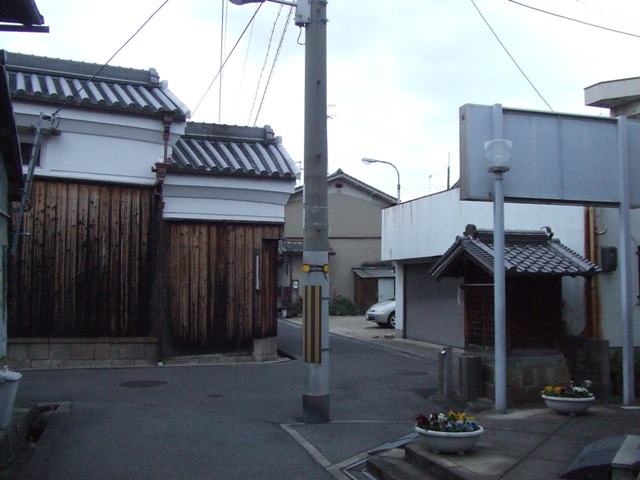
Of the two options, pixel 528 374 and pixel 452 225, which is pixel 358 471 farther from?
pixel 452 225

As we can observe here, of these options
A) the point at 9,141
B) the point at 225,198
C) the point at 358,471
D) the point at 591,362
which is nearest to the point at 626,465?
the point at 358,471

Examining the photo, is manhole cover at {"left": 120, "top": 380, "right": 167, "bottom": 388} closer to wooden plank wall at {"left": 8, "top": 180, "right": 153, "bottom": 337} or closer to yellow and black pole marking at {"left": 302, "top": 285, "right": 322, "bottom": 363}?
wooden plank wall at {"left": 8, "top": 180, "right": 153, "bottom": 337}

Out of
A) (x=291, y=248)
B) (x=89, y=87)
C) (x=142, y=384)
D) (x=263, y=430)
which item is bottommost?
(x=263, y=430)

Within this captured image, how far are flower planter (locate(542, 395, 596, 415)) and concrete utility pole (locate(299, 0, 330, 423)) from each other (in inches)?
121

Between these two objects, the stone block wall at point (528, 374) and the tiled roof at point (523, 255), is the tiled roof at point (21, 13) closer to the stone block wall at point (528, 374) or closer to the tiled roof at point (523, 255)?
the tiled roof at point (523, 255)

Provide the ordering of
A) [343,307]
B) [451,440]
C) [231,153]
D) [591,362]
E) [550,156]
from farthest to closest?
[343,307] → [231,153] → [591,362] → [550,156] → [451,440]

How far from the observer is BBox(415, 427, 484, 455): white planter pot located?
6.78 metres

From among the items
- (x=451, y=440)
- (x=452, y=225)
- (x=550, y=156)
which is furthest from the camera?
(x=452, y=225)

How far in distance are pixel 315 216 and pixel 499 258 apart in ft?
8.55

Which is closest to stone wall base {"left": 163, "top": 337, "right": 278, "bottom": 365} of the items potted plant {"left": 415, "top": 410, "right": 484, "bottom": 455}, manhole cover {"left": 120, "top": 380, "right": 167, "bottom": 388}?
manhole cover {"left": 120, "top": 380, "right": 167, "bottom": 388}

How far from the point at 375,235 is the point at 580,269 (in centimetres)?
2881

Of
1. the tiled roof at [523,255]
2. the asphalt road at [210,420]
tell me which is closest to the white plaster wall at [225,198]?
the asphalt road at [210,420]

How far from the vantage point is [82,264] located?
13.7 meters

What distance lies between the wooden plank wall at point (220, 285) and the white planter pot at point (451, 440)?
8.51 m
